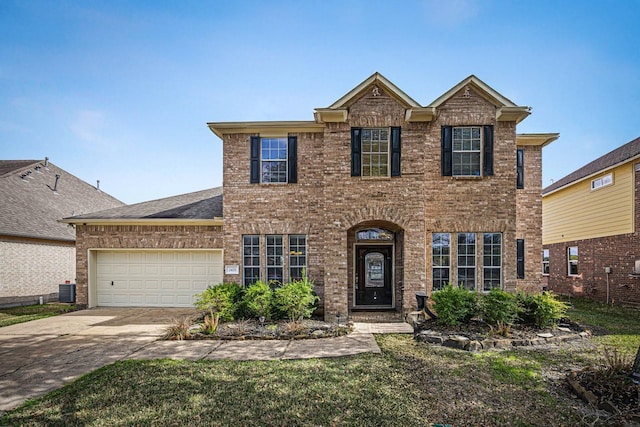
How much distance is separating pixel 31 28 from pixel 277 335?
490 inches

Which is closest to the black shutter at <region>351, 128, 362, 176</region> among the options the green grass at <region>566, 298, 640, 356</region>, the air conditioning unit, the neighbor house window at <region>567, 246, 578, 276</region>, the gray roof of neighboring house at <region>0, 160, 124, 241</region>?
the green grass at <region>566, 298, 640, 356</region>

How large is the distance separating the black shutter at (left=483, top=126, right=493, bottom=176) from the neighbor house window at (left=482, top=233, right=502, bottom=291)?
1.97 meters

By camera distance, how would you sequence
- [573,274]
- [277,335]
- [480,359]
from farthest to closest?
[573,274] < [277,335] < [480,359]

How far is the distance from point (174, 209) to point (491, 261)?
447 inches

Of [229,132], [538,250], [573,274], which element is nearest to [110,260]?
[229,132]

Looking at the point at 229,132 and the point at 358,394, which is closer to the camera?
the point at 358,394

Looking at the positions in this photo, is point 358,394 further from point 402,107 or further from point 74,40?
point 74,40

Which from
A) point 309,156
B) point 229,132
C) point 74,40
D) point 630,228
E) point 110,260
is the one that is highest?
point 74,40

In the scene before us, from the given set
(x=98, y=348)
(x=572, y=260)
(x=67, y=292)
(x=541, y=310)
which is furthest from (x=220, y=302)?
(x=572, y=260)

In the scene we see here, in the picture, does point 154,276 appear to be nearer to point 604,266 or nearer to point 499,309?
point 499,309

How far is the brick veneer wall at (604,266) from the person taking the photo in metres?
13.3

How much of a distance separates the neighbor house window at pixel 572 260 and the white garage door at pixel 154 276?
1713 centimetres

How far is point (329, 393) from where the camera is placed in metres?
5.11

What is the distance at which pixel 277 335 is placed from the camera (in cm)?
843
